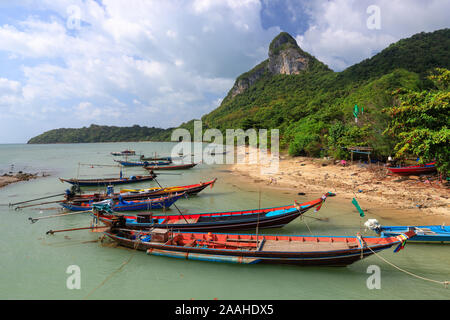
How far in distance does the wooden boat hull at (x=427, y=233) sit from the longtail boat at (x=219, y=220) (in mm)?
2638

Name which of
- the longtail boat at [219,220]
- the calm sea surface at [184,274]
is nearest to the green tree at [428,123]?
the calm sea surface at [184,274]

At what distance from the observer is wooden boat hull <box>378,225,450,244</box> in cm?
874

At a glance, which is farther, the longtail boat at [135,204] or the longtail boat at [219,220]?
the longtail boat at [135,204]

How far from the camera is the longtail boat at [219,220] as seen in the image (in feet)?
34.0

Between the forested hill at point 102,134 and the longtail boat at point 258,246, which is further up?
the forested hill at point 102,134

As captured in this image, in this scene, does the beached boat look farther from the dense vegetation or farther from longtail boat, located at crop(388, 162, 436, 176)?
longtail boat, located at crop(388, 162, 436, 176)

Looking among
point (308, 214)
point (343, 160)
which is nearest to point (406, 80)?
point (343, 160)

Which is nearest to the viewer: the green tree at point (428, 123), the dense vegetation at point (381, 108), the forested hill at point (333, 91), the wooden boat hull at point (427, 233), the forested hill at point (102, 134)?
the wooden boat hull at point (427, 233)

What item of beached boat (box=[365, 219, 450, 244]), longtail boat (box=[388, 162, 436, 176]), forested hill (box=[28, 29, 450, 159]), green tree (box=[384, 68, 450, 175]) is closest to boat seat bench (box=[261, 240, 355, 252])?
beached boat (box=[365, 219, 450, 244])

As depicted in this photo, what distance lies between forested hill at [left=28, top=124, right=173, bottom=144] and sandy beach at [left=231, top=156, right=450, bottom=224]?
143 m

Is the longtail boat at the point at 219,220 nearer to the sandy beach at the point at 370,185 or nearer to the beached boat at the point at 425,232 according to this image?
the beached boat at the point at 425,232

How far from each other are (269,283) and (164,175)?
2444cm
